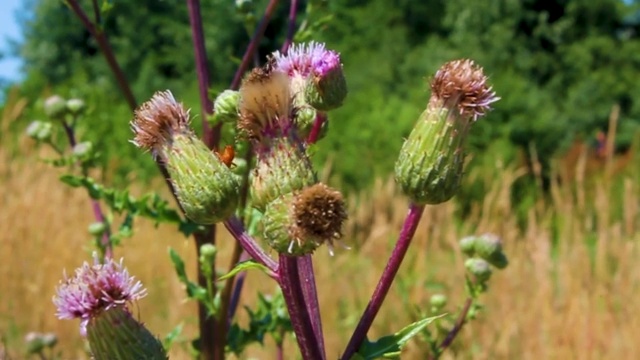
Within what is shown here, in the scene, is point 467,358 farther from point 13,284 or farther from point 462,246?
point 13,284

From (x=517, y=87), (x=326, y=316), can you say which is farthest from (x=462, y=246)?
(x=517, y=87)

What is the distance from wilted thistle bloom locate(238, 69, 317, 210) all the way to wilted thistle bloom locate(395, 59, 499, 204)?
148 mm

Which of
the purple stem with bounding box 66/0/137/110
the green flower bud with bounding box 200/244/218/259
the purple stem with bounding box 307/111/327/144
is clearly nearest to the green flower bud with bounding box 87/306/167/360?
the purple stem with bounding box 307/111/327/144

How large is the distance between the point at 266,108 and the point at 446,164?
27 centimetres

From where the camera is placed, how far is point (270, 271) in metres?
1.23

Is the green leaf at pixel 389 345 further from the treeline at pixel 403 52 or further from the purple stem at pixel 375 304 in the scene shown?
the treeline at pixel 403 52

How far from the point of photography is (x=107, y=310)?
1275 millimetres

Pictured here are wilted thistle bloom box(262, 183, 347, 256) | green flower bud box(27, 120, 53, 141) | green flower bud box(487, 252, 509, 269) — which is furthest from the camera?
green flower bud box(27, 120, 53, 141)

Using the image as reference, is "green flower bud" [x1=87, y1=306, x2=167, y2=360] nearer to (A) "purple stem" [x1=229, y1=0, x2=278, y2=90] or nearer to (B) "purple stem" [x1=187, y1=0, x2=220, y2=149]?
(B) "purple stem" [x1=187, y1=0, x2=220, y2=149]

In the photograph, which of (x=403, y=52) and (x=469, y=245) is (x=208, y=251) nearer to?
(x=469, y=245)

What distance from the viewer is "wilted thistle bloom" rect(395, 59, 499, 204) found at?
128 cm

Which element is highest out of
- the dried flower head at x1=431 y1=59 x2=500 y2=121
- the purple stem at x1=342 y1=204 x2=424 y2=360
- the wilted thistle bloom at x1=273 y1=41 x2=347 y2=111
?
the wilted thistle bloom at x1=273 y1=41 x2=347 y2=111

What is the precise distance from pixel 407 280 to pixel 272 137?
4.15 meters

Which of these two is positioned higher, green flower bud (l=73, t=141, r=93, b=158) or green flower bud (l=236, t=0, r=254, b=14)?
green flower bud (l=236, t=0, r=254, b=14)
